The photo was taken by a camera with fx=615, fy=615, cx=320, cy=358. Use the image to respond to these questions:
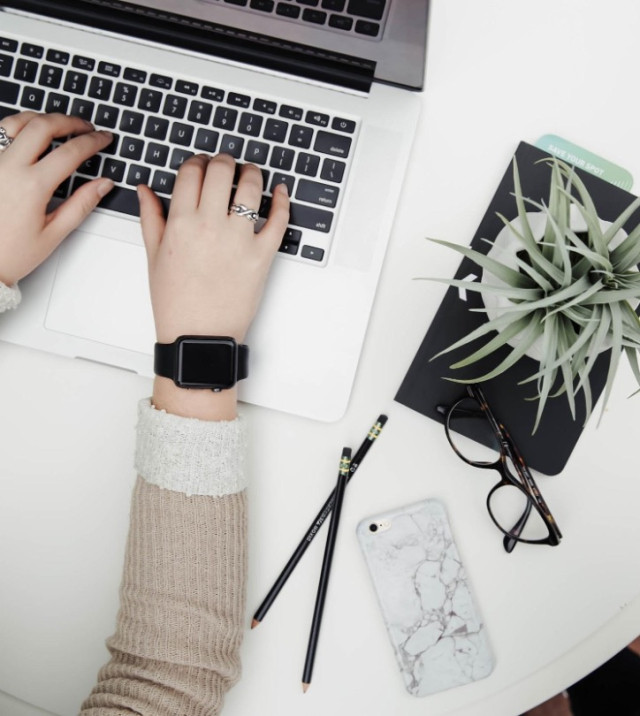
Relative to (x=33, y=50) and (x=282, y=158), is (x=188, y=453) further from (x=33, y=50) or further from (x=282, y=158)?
(x=33, y=50)

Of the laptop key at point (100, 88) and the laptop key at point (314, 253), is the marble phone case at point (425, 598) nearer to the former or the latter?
the laptop key at point (314, 253)

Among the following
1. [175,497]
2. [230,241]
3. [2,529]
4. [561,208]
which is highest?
[561,208]

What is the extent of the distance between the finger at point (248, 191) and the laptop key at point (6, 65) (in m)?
0.26

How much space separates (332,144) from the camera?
1.93ft

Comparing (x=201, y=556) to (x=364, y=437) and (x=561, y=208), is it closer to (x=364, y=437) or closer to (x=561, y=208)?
(x=364, y=437)

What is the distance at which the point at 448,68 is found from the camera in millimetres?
610

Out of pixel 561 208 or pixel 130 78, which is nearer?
pixel 561 208

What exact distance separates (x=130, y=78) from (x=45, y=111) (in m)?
0.09

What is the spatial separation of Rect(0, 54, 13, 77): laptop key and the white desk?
1.34 feet

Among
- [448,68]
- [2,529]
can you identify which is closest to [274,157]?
[448,68]

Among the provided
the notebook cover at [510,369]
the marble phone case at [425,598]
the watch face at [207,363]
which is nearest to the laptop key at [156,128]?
the watch face at [207,363]

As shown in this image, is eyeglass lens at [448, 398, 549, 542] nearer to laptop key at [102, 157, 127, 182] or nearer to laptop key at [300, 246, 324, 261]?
laptop key at [300, 246, 324, 261]

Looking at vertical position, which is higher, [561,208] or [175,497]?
[561,208]

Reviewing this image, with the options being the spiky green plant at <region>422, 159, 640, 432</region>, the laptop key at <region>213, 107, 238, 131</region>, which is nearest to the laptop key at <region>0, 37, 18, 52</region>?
the laptop key at <region>213, 107, 238, 131</region>
